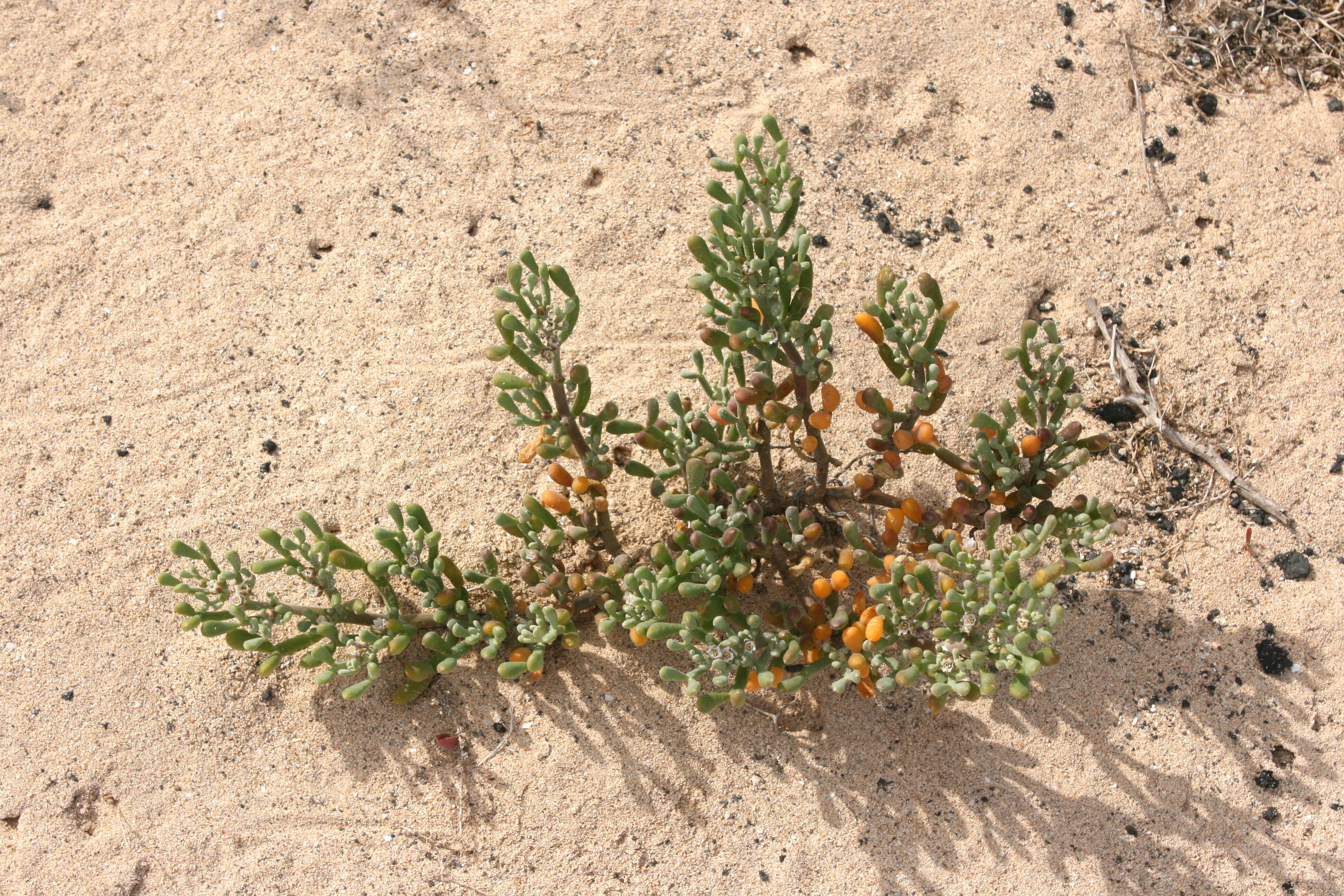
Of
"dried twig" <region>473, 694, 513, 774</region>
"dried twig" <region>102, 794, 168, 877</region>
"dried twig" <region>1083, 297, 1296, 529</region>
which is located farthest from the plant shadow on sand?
"dried twig" <region>102, 794, 168, 877</region>

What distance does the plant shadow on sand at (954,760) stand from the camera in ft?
9.74

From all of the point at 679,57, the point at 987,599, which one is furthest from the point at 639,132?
the point at 987,599

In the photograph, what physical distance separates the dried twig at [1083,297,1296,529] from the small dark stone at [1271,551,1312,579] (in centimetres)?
10

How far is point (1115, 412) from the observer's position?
11.2 ft

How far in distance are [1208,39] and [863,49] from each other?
1.41 m

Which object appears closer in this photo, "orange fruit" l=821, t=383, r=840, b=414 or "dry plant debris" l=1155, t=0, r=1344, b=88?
"orange fruit" l=821, t=383, r=840, b=414

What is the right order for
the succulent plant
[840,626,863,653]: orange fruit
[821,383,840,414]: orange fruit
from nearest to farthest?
the succulent plant
[840,626,863,653]: orange fruit
[821,383,840,414]: orange fruit

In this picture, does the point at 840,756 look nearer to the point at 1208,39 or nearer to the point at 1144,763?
the point at 1144,763

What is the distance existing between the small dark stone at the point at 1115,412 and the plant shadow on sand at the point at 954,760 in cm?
76

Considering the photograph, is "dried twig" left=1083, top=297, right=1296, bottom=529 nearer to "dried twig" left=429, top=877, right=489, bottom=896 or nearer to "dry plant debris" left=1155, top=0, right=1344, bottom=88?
"dry plant debris" left=1155, top=0, right=1344, bottom=88

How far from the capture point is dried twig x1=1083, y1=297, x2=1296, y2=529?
328 centimetres

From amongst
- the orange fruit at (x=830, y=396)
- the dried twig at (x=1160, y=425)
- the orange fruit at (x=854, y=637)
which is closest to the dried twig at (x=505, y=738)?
the orange fruit at (x=854, y=637)

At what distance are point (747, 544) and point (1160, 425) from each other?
1.57 metres

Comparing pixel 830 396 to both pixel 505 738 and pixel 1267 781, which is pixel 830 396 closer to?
Answer: pixel 505 738
